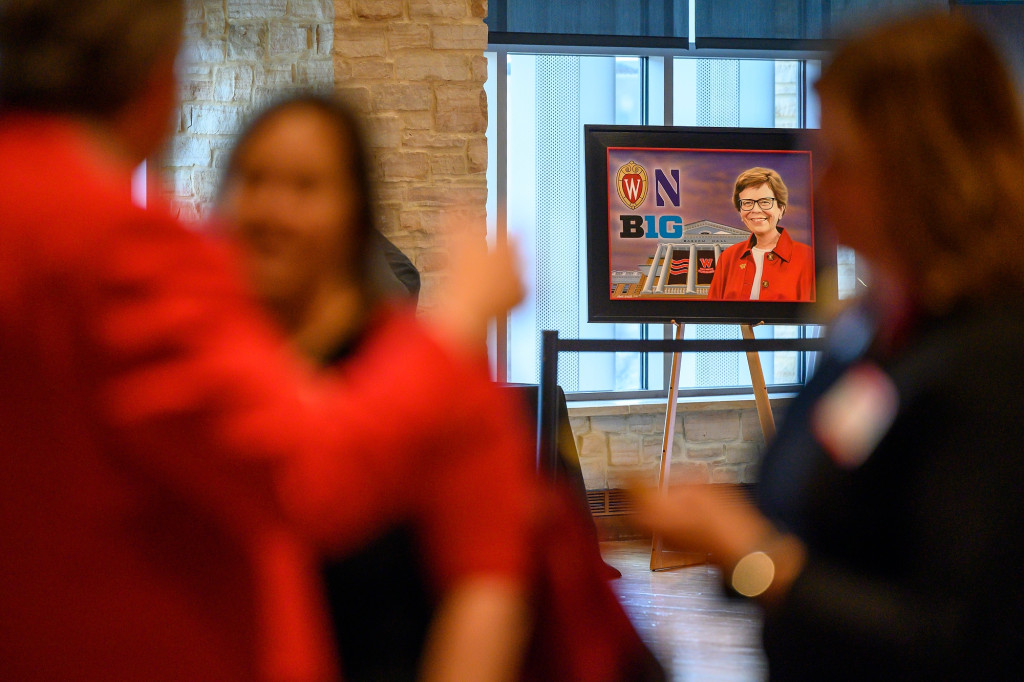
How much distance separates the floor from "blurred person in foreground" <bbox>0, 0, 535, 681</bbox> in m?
2.07

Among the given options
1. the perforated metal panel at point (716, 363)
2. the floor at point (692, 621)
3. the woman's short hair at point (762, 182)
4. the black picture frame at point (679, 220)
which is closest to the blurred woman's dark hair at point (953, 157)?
the floor at point (692, 621)

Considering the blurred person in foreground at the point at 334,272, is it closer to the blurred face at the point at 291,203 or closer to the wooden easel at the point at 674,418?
the blurred face at the point at 291,203

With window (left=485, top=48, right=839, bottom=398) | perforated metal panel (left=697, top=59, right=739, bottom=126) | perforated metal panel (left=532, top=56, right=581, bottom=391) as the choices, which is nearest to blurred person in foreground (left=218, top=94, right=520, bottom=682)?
window (left=485, top=48, right=839, bottom=398)

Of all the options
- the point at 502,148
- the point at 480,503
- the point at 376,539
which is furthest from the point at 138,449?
the point at 502,148

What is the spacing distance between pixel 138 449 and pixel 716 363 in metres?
4.99

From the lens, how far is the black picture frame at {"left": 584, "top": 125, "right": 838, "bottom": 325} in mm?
3684

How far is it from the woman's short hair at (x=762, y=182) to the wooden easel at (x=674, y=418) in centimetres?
60

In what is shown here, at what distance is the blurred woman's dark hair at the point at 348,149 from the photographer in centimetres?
96

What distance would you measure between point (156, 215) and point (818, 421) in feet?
2.20

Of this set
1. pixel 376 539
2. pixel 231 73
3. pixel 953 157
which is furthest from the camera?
pixel 231 73

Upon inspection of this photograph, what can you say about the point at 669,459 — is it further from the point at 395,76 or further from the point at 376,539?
the point at 376,539

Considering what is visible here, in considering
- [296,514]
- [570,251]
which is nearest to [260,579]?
[296,514]

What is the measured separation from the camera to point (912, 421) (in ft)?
2.51

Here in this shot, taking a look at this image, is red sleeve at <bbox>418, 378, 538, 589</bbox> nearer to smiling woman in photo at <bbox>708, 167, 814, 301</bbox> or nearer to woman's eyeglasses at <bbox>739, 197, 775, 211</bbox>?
smiling woman in photo at <bbox>708, 167, 814, 301</bbox>
